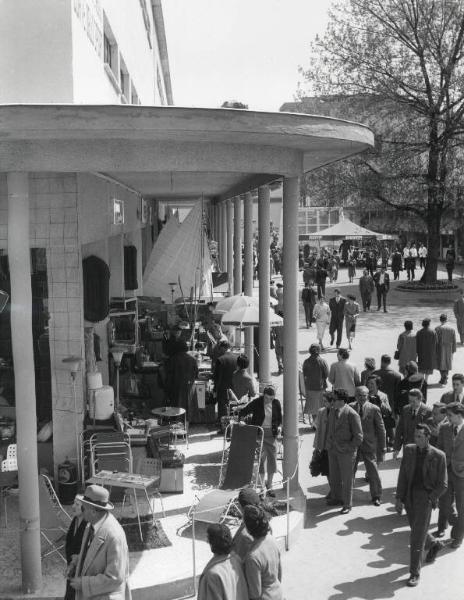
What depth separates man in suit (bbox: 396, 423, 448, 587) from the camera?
7.58m

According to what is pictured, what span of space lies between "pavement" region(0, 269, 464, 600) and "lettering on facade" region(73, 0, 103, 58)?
20.1 feet

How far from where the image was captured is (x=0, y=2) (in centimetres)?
925

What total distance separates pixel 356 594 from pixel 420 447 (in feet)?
5.00

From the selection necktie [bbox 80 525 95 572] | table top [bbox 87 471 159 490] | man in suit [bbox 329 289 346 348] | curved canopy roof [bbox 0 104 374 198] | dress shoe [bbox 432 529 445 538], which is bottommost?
dress shoe [bbox 432 529 445 538]

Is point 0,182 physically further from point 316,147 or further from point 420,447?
point 420,447

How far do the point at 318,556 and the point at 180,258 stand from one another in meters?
8.67

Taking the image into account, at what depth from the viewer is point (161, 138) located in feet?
25.1

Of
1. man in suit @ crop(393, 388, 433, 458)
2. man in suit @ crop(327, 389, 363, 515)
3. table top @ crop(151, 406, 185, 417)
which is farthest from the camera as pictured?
table top @ crop(151, 406, 185, 417)

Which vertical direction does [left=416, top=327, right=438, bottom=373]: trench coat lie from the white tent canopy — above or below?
below

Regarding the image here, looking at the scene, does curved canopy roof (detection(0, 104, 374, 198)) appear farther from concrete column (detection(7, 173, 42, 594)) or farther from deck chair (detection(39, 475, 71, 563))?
deck chair (detection(39, 475, 71, 563))

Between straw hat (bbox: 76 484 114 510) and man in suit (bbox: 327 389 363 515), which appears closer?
straw hat (bbox: 76 484 114 510)

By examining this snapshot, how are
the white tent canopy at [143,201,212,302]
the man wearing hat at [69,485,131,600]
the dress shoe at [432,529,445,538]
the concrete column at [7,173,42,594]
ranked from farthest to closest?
1. the white tent canopy at [143,201,212,302]
2. the dress shoe at [432,529,445,538]
3. the concrete column at [7,173,42,594]
4. the man wearing hat at [69,485,131,600]

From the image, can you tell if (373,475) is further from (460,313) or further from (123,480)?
(460,313)

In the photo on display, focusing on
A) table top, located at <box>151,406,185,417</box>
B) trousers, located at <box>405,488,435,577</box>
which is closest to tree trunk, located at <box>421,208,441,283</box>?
table top, located at <box>151,406,185,417</box>
